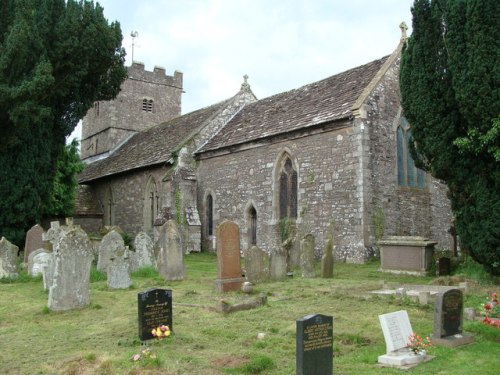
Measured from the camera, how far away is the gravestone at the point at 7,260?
13781 millimetres

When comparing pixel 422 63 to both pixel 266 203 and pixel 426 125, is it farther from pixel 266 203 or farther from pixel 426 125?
pixel 266 203

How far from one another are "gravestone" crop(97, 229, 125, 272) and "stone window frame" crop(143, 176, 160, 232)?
1114 centimetres

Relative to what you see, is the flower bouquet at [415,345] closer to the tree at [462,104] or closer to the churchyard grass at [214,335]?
the churchyard grass at [214,335]

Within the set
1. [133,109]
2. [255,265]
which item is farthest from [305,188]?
[133,109]

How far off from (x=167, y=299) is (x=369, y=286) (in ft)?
18.6

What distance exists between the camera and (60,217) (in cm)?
2673

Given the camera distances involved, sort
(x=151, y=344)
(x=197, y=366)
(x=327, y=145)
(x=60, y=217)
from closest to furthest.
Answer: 1. (x=197, y=366)
2. (x=151, y=344)
3. (x=327, y=145)
4. (x=60, y=217)

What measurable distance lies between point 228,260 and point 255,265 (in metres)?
1.47

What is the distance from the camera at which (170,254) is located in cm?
1341

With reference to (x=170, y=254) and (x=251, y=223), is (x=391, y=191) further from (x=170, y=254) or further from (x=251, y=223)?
(x=170, y=254)

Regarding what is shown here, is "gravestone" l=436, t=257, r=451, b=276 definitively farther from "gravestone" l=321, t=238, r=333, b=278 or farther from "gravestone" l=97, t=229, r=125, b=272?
"gravestone" l=97, t=229, r=125, b=272

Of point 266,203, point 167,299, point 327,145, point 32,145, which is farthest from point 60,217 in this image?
point 167,299

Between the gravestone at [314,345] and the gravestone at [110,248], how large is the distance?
→ 747 centimetres

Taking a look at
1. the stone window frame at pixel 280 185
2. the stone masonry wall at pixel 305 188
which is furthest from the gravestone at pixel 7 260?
the stone window frame at pixel 280 185
